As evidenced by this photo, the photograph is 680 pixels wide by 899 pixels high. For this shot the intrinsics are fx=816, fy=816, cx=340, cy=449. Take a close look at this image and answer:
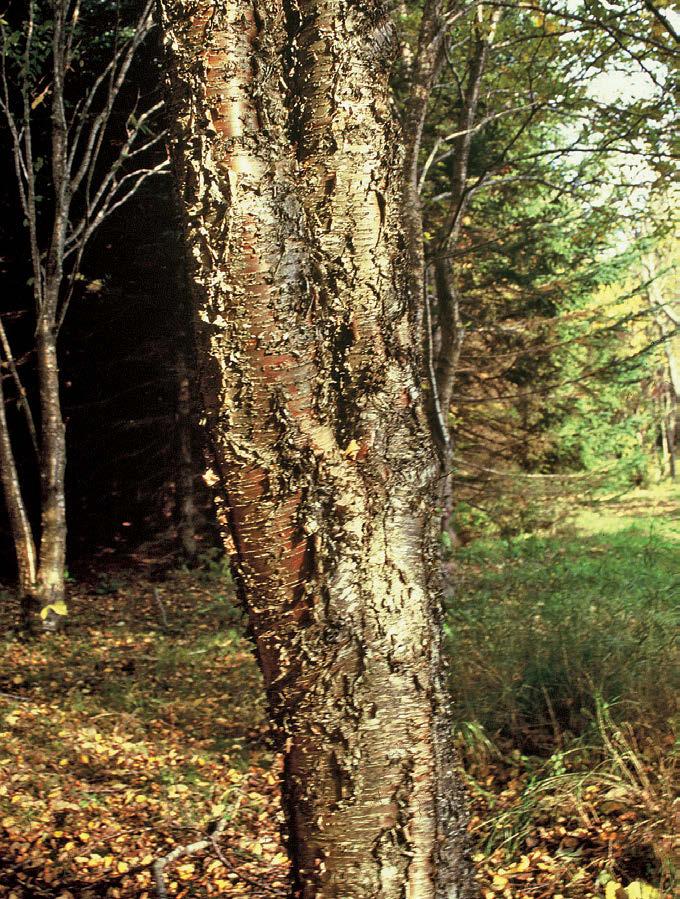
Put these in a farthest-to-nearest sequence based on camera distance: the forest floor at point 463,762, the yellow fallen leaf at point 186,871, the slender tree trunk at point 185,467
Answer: the slender tree trunk at point 185,467
the yellow fallen leaf at point 186,871
the forest floor at point 463,762

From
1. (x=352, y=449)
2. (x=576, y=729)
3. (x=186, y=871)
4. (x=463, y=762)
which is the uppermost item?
(x=352, y=449)

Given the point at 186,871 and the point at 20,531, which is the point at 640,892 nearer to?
the point at 186,871

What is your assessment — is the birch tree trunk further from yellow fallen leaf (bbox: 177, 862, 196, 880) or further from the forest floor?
yellow fallen leaf (bbox: 177, 862, 196, 880)

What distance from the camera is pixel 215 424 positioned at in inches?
78.9

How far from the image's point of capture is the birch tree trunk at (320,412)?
1961 mm

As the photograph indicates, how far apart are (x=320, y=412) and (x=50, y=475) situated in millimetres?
6238

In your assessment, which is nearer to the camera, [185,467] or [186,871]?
[186,871]

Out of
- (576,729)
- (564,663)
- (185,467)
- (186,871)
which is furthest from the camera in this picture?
(185,467)

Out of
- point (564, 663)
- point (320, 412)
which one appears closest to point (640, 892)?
point (564, 663)

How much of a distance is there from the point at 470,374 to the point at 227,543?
9.91 metres

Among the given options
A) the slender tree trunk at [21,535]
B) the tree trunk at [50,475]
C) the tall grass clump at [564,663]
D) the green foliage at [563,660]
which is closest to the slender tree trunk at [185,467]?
the tree trunk at [50,475]

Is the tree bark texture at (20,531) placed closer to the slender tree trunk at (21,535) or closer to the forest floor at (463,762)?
the slender tree trunk at (21,535)

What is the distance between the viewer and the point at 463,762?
12.8 ft

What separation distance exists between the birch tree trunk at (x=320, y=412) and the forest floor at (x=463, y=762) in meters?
1.21
